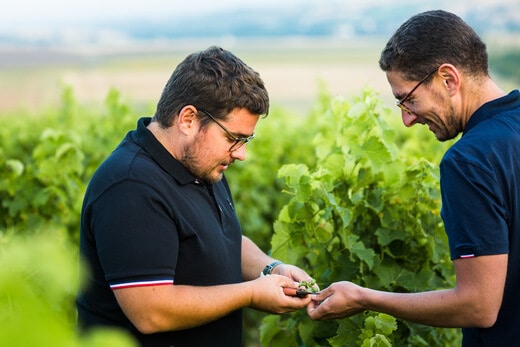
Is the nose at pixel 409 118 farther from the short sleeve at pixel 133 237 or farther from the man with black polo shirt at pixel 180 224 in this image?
the short sleeve at pixel 133 237

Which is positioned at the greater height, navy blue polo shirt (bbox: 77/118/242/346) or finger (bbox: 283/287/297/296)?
navy blue polo shirt (bbox: 77/118/242/346)

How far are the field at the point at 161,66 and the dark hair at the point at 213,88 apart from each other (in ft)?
25.5

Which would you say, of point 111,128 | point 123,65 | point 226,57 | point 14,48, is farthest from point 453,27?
point 123,65

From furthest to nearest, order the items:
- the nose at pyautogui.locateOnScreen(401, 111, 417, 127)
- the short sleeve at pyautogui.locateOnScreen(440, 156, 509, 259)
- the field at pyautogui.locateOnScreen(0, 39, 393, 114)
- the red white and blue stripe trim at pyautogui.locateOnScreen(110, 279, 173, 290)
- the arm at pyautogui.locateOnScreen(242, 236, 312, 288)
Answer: the field at pyautogui.locateOnScreen(0, 39, 393, 114), the arm at pyautogui.locateOnScreen(242, 236, 312, 288), the nose at pyautogui.locateOnScreen(401, 111, 417, 127), the red white and blue stripe trim at pyautogui.locateOnScreen(110, 279, 173, 290), the short sleeve at pyautogui.locateOnScreen(440, 156, 509, 259)

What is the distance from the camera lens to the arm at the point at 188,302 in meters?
2.34

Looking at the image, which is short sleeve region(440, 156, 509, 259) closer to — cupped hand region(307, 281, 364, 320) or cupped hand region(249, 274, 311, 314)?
cupped hand region(307, 281, 364, 320)

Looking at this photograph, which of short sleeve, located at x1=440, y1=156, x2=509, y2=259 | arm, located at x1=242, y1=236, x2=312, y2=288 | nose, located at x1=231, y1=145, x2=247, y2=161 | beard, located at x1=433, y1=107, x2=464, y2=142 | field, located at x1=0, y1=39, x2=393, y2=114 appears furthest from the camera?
field, located at x1=0, y1=39, x2=393, y2=114

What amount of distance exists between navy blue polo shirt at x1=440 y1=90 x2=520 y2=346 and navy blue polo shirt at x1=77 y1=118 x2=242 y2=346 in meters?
0.86

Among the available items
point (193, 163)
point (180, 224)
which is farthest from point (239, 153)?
point (180, 224)

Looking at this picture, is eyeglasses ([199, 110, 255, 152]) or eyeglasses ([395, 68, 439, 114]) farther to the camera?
eyeglasses ([199, 110, 255, 152])

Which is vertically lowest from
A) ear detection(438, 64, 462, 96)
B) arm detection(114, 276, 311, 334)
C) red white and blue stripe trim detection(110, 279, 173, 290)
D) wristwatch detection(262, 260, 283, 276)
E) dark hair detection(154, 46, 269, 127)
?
wristwatch detection(262, 260, 283, 276)

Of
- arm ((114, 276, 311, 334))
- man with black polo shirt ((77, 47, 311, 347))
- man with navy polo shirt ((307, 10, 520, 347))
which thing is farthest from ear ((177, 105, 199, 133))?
man with navy polo shirt ((307, 10, 520, 347))

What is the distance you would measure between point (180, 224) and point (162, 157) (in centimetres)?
28

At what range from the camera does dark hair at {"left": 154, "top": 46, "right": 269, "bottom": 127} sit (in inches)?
103
